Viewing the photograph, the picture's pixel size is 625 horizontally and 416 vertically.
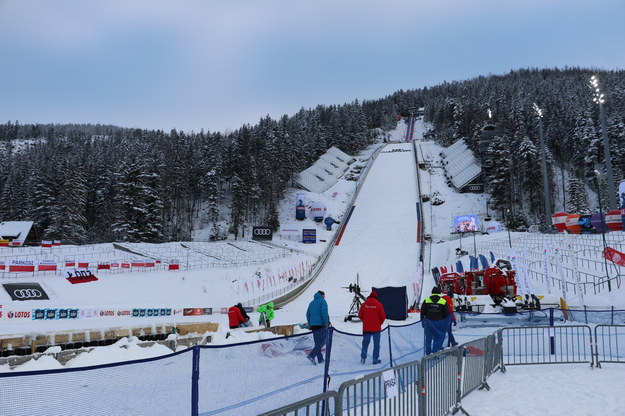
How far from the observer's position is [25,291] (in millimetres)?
24500

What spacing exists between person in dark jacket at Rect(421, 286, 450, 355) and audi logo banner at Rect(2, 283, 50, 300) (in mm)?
22462

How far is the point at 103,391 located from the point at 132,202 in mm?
49067

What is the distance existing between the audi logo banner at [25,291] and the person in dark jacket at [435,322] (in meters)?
22.5

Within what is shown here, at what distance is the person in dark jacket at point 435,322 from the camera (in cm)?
964

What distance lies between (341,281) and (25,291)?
24.7m

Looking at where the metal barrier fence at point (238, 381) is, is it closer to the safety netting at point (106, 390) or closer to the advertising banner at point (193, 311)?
the safety netting at point (106, 390)

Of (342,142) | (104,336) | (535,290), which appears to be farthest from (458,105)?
(104,336)

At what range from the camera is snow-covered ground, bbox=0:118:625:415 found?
9.10m

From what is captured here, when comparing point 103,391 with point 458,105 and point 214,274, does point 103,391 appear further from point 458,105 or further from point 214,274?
point 458,105

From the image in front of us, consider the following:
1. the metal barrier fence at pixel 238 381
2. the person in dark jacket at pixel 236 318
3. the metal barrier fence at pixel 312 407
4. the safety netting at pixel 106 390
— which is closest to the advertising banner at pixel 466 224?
the person in dark jacket at pixel 236 318

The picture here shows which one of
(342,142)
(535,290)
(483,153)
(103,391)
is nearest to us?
(103,391)

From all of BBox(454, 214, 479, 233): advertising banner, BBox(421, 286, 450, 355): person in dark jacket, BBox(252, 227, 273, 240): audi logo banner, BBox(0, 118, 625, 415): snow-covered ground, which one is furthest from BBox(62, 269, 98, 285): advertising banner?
BBox(454, 214, 479, 233): advertising banner

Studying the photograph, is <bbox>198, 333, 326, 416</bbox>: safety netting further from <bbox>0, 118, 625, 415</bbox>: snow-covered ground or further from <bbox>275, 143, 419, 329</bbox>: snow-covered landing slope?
<bbox>275, 143, 419, 329</bbox>: snow-covered landing slope

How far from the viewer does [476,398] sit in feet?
27.4
